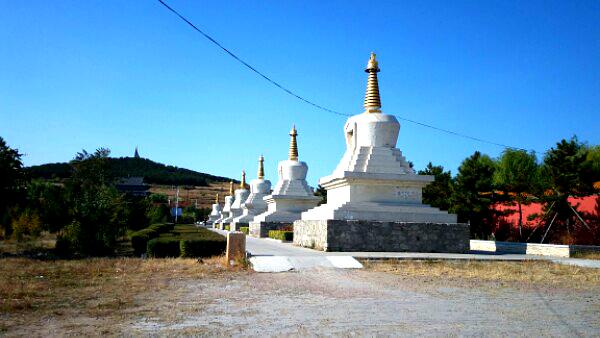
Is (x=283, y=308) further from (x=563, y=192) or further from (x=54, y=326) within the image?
(x=563, y=192)

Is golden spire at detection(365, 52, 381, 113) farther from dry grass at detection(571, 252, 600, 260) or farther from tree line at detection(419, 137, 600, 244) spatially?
dry grass at detection(571, 252, 600, 260)

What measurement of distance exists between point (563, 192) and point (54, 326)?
21517mm

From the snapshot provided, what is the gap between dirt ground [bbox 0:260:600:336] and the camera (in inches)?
271

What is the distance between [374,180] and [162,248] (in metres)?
8.18

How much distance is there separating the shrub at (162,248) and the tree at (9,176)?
20.6ft

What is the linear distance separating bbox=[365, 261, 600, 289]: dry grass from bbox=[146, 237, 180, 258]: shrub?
20.4 feet

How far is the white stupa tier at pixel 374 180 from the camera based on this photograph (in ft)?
64.5

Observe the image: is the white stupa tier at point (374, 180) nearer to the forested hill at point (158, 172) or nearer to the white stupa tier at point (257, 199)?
the white stupa tier at point (257, 199)

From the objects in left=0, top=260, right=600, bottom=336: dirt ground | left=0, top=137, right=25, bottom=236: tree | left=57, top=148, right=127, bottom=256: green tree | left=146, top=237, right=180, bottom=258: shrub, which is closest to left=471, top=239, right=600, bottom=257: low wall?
left=0, top=260, right=600, bottom=336: dirt ground

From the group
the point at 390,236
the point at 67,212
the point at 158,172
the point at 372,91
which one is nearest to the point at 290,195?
the point at 372,91

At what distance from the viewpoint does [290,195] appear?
33.9 m

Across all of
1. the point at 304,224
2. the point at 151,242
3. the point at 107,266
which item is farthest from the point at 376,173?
the point at 107,266

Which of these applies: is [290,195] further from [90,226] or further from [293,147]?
[90,226]

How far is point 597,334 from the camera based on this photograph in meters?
6.71
